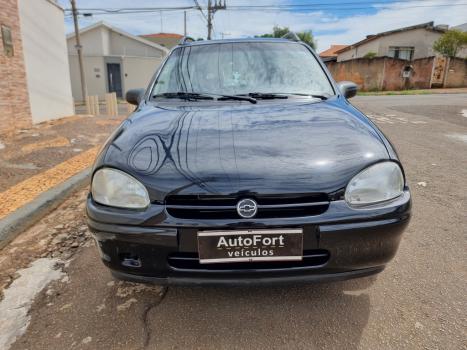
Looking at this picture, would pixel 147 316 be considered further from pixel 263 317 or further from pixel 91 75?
pixel 91 75

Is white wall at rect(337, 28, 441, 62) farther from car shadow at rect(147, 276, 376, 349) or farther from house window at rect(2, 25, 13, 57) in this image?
car shadow at rect(147, 276, 376, 349)

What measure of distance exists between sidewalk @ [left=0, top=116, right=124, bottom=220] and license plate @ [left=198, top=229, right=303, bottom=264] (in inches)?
90.1

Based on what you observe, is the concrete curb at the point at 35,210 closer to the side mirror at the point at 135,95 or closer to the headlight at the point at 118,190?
the side mirror at the point at 135,95

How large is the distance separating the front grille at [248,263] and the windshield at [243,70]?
4.39 feet

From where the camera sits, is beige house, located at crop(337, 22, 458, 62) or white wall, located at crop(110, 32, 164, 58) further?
beige house, located at crop(337, 22, 458, 62)

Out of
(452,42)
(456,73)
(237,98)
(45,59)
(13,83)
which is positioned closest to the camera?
(237,98)

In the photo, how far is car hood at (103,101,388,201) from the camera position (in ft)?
5.31

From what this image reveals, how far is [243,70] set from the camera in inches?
111

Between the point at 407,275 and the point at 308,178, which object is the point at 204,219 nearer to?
the point at 308,178

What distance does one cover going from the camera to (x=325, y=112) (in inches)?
87.6

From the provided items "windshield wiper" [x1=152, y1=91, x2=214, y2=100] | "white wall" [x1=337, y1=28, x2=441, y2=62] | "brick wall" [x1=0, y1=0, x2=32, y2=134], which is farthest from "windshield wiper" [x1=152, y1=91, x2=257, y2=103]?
"white wall" [x1=337, y1=28, x2=441, y2=62]

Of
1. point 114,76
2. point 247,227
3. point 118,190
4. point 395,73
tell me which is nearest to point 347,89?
point 247,227

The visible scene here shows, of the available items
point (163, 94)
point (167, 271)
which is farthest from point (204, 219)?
point (163, 94)

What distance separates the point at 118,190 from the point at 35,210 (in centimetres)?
191
